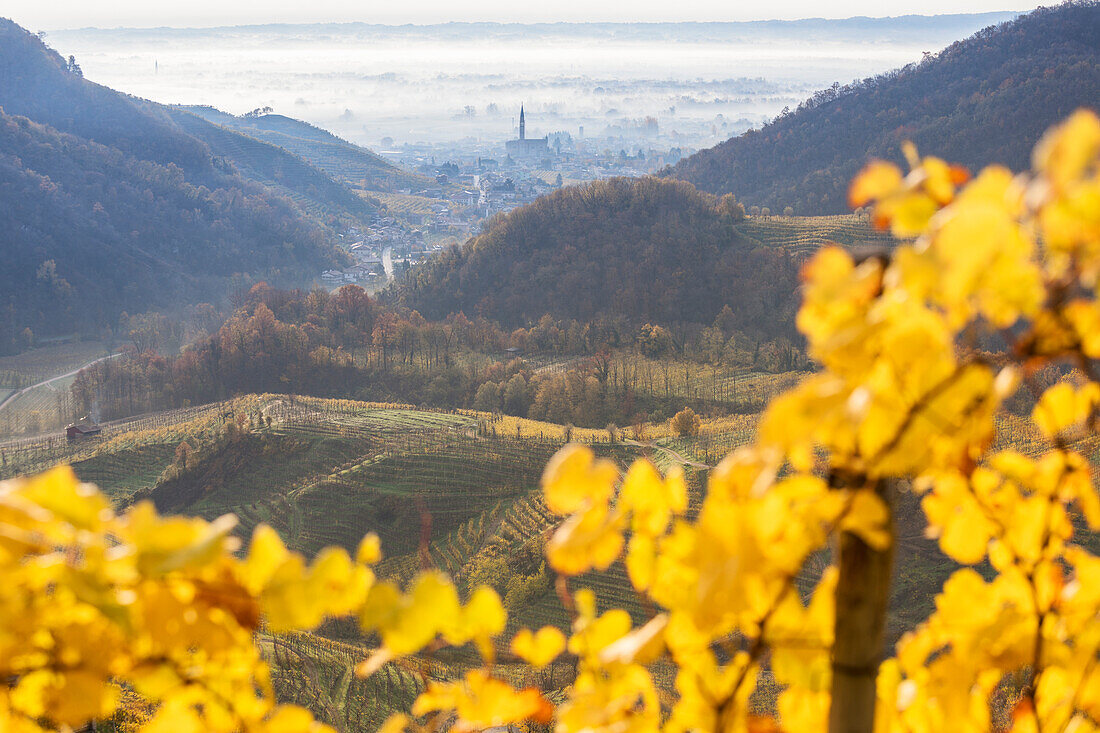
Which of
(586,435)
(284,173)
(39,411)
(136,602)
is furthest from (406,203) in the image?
(136,602)

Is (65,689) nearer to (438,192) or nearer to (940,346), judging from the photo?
(940,346)

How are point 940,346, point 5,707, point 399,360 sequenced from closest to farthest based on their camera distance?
point 940,346
point 5,707
point 399,360

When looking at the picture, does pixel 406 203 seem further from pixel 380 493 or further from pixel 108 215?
pixel 380 493

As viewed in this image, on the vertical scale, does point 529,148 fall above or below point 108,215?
above

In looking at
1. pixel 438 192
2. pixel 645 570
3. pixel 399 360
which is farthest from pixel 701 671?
pixel 438 192

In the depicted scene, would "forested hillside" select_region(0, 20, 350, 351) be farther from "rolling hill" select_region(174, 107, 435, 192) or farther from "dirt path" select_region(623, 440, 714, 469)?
"dirt path" select_region(623, 440, 714, 469)

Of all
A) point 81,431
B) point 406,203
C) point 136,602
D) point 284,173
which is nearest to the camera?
point 136,602
